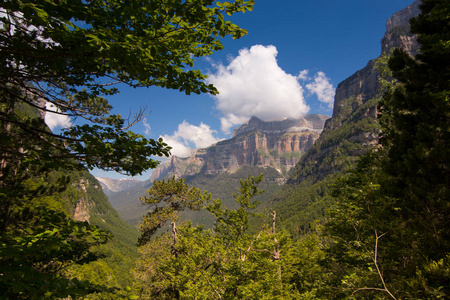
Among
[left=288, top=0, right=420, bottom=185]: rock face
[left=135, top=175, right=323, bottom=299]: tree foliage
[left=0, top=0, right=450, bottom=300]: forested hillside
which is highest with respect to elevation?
[left=288, top=0, right=420, bottom=185]: rock face

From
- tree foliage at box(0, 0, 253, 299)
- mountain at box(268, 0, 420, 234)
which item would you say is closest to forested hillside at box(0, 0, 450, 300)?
tree foliage at box(0, 0, 253, 299)

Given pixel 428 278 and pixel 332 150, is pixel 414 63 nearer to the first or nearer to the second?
pixel 428 278

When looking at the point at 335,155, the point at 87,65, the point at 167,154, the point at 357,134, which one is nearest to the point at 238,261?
the point at 167,154

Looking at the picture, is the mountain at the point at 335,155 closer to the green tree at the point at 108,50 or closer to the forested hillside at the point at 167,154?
the forested hillside at the point at 167,154

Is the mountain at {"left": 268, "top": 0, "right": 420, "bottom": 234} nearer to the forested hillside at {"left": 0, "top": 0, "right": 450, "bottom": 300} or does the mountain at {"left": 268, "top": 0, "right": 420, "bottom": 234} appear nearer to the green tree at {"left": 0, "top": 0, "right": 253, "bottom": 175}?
the forested hillside at {"left": 0, "top": 0, "right": 450, "bottom": 300}

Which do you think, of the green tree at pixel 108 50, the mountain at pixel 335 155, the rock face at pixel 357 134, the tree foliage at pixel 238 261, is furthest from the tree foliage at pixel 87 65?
the rock face at pixel 357 134

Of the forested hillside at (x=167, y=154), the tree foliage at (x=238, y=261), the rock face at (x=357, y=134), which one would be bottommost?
the tree foliage at (x=238, y=261)

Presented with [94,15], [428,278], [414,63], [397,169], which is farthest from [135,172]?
[414,63]

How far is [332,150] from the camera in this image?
17400 cm

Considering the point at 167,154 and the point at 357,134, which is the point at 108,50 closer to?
the point at 167,154

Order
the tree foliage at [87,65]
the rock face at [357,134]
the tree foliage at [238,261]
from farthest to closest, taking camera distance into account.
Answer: the rock face at [357,134]
the tree foliage at [238,261]
the tree foliage at [87,65]

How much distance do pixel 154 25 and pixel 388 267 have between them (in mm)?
9988

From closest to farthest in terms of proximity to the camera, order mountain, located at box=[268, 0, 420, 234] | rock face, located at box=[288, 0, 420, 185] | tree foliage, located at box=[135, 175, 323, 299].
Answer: tree foliage, located at box=[135, 175, 323, 299]
mountain, located at box=[268, 0, 420, 234]
rock face, located at box=[288, 0, 420, 185]

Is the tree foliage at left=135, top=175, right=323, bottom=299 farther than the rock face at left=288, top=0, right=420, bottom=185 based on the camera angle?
No
